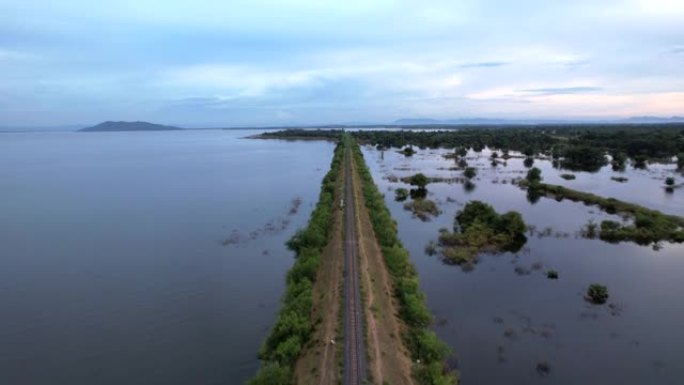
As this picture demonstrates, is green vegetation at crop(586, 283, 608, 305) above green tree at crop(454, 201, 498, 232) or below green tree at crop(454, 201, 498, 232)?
below

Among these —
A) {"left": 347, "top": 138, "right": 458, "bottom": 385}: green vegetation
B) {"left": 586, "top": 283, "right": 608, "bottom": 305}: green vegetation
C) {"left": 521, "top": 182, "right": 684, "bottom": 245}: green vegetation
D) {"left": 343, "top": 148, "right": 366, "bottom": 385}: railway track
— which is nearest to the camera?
{"left": 343, "top": 148, "right": 366, "bottom": 385}: railway track

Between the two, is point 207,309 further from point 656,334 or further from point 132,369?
point 656,334

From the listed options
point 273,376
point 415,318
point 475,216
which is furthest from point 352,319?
point 475,216

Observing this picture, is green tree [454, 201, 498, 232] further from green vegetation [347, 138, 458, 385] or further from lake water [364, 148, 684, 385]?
green vegetation [347, 138, 458, 385]

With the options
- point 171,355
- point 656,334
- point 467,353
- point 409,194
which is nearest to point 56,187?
point 409,194

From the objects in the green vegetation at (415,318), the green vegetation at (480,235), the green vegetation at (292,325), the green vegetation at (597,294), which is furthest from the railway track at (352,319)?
the green vegetation at (597,294)

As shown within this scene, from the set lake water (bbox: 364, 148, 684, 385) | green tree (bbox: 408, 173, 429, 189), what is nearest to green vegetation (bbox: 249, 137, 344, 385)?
lake water (bbox: 364, 148, 684, 385)

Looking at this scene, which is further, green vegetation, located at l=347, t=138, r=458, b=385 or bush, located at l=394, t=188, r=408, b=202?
bush, located at l=394, t=188, r=408, b=202
